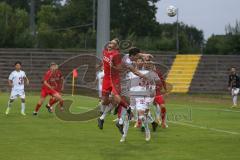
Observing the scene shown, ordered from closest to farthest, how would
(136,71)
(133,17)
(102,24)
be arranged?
(136,71) < (102,24) < (133,17)

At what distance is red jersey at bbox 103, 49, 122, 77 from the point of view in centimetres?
1678

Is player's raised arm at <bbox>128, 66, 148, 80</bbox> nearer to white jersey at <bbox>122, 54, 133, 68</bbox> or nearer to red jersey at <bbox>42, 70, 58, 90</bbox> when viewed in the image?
Answer: white jersey at <bbox>122, 54, 133, 68</bbox>

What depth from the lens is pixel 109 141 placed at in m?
16.1

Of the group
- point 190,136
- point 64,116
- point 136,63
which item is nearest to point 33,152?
point 136,63

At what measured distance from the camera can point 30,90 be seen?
163 ft

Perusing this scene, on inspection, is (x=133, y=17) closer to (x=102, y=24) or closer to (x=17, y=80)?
(x=102, y=24)

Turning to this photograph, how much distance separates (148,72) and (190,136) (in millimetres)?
2551

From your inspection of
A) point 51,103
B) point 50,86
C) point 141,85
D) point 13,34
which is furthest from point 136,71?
point 13,34

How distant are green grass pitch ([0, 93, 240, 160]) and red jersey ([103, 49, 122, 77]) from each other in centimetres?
179

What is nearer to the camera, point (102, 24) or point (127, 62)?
point (127, 62)

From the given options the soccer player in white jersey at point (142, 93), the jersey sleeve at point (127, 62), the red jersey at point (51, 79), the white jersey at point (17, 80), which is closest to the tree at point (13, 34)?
the white jersey at point (17, 80)

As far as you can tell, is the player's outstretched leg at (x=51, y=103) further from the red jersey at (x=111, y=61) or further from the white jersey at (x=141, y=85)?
the white jersey at (x=141, y=85)

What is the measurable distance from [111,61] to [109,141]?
2.28 m

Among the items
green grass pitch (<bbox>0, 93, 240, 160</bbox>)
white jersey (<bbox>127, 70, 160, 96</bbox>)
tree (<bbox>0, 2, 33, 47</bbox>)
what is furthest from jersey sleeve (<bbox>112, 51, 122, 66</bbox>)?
tree (<bbox>0, 2, 33, 47</bbox>)
